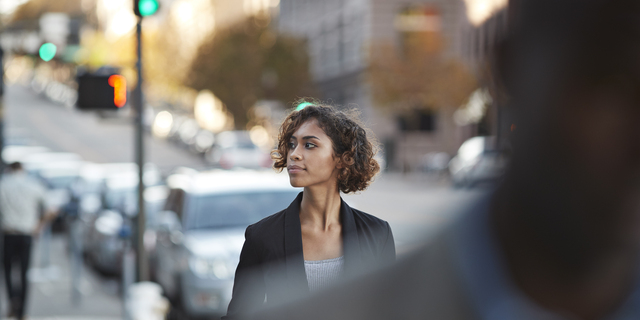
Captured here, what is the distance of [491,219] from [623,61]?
148 mm

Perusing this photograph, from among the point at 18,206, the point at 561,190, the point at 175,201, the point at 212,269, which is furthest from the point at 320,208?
the point at 18,206

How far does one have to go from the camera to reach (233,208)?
26.1ft

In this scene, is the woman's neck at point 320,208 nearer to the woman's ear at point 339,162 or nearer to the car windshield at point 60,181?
the woman's ear at point 339,162

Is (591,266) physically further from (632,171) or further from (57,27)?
(57,27)

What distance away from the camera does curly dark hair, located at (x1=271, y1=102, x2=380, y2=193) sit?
1729mm

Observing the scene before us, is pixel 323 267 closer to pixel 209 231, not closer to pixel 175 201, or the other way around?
pixel 209 231

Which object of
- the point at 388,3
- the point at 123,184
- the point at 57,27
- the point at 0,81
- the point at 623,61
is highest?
the point at 388,3

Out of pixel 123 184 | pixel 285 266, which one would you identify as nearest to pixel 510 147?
pixel 285 266

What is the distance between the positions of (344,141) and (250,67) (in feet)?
144

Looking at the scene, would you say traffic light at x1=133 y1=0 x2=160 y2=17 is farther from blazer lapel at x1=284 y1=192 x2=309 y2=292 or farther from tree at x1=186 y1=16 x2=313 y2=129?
tree at x1=186 y1=16 x2=313 y2=129

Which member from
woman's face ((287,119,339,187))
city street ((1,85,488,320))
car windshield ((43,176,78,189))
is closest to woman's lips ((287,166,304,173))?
woman's face ((287,119,339,187))

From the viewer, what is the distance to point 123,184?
627 inches

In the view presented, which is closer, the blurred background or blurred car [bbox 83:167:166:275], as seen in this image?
the blurred background

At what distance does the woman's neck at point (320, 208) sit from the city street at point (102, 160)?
0.14m
